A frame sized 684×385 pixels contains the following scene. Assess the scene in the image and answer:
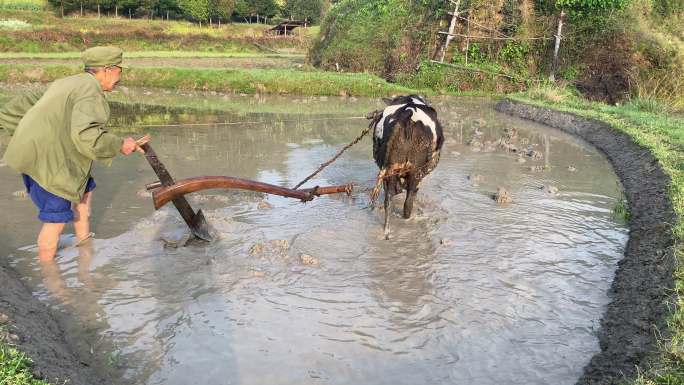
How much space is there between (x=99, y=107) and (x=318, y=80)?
572 inches

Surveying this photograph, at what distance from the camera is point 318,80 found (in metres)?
18.7

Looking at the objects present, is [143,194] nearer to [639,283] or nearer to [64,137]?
[64,137]

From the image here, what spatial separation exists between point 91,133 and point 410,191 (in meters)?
3.57

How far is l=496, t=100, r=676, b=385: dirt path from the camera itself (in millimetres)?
3664

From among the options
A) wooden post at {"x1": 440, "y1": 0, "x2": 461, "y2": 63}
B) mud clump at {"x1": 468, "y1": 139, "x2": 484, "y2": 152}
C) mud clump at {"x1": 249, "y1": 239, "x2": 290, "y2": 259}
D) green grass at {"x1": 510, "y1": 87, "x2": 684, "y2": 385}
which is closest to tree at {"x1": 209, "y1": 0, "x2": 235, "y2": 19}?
wooden post at {"x1": 440, "y1": 0, "x2": 461, "y2": 63}

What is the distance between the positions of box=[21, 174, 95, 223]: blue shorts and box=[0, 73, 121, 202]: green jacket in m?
0.15

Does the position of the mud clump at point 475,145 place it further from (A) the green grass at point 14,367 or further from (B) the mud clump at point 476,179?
(A) the green grass at point 14,367

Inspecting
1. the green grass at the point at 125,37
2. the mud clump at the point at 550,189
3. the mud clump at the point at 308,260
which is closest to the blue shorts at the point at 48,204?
the mud clump at the point at 308,260

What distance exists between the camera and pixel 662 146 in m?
9.11

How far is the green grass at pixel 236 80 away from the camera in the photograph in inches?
725

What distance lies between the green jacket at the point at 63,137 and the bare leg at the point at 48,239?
1.66 feet

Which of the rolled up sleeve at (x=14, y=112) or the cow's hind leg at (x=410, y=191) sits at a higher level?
the rolled up sleeve at (x=14, y=112)

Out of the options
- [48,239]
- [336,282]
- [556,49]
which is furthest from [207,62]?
[336,282]

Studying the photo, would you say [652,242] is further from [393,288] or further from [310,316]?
[310,316]
